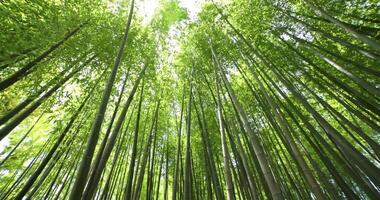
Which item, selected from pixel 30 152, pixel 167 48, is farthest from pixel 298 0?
pixel 30 152

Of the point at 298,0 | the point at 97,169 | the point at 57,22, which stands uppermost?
the point at 298,0

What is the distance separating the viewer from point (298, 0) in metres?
4.91

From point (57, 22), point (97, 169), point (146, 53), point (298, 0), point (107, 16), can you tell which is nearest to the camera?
point (97, 169)

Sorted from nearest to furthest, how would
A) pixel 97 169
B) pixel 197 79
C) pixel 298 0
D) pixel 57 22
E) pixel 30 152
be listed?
pixel 97 169
pixel 57 22
pixel 298 0
pixel 197 79
pixel 30 152

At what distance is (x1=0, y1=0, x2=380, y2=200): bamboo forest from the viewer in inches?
123

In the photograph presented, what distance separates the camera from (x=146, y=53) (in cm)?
568

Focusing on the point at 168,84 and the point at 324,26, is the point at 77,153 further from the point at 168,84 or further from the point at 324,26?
the point at 324,26

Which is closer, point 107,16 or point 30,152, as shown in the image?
point 107,16

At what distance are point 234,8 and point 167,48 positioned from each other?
87.4 inches

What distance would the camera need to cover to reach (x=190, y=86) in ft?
18.7

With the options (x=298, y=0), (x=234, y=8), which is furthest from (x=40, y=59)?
(x=298, y=0)

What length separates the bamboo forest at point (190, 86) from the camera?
3121 mm

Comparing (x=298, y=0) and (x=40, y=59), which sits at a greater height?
(x=298, y=0)

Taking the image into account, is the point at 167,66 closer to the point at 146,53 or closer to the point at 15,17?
the point at 146,53
